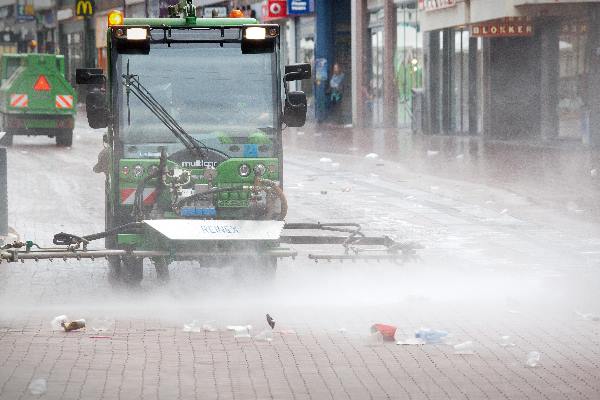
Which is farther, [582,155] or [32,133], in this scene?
[32,133]

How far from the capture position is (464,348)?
8523 mm

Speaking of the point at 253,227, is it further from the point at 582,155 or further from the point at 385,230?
the point at 582,155

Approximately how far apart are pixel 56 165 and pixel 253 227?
54.5ft

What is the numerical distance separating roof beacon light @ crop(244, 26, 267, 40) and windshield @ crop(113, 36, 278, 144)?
172 mm

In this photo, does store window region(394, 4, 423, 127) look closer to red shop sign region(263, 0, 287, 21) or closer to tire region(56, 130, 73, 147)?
red shop sign region(263, 0, 287, 21)

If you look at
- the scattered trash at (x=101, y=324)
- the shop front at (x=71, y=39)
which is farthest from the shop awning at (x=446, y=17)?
the shop front at (x=71, y=39)

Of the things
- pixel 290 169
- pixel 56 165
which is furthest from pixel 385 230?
pixel 56 165

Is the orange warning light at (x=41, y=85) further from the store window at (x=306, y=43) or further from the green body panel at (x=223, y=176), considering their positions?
the green body panel at (x=223, y=176)

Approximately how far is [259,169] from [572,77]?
21.6 meters

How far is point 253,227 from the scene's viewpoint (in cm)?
1080

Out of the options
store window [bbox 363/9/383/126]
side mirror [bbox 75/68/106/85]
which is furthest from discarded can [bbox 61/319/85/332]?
store window [bbox 363/9/383/126]

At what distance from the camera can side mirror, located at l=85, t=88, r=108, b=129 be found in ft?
37.1

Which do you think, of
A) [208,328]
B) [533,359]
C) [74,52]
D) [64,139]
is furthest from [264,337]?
[74,52]

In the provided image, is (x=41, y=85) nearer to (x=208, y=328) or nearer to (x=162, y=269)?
(x=162, y=269)
